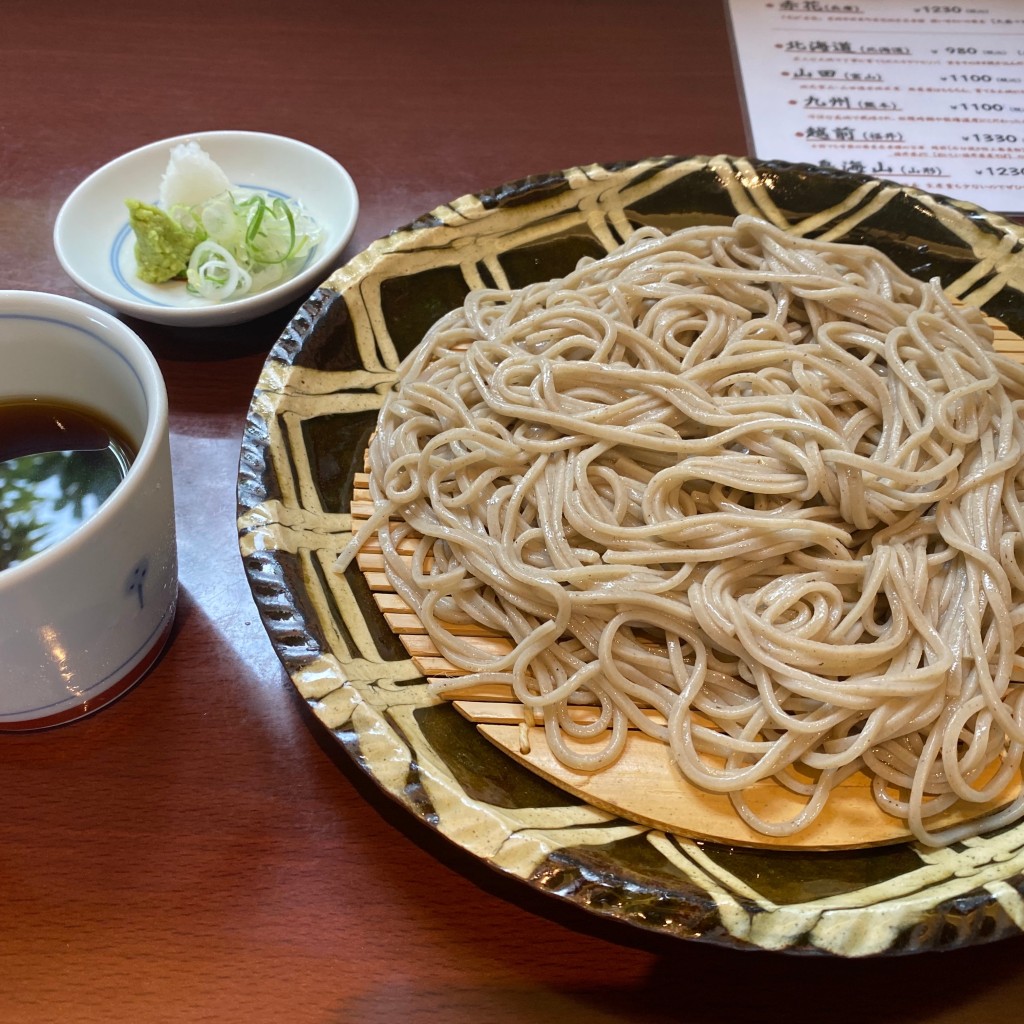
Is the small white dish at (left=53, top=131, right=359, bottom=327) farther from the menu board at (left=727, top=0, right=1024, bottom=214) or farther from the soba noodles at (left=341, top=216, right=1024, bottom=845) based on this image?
the menu board at (left=727, top=0, right=1024, bottom=214)

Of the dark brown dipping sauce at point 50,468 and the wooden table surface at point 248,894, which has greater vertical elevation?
the dark brown dipping sauce at point 50,468

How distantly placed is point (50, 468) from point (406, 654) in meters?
0.75

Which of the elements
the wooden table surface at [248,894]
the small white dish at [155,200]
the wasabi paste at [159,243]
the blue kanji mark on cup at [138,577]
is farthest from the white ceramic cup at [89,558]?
the wasabi paste at [159,243]

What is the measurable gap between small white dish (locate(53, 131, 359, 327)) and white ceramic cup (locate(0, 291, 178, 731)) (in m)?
0.64

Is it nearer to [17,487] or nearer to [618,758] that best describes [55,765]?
[17,487]

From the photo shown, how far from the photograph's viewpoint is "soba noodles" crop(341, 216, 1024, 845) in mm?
1504

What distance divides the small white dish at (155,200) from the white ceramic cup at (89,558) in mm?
639

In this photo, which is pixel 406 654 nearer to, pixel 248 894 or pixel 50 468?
pixel 248 894

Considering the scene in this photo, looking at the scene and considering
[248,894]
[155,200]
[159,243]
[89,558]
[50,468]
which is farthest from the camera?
[155,200]

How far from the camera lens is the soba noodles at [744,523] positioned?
150 cm

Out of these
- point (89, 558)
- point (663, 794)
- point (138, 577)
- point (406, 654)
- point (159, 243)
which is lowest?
point (663, 794)

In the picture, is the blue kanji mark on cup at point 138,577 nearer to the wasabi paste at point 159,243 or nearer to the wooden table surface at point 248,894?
the wooden table surface at point 248,894

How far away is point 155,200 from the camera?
103 inches

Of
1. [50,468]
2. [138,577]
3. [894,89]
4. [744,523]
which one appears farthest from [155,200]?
[894,89]
